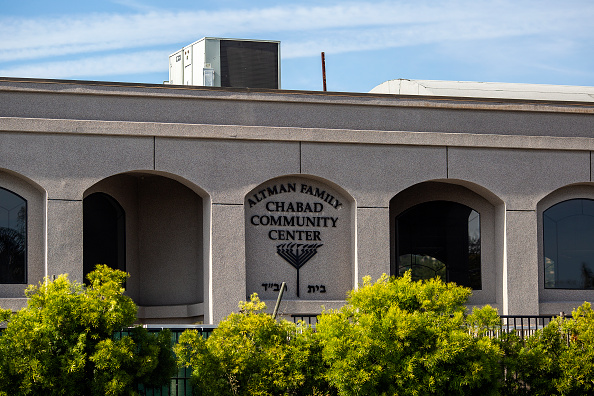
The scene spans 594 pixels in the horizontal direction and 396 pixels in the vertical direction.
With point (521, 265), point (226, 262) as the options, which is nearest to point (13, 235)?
point (226, 262)

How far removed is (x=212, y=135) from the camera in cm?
2233

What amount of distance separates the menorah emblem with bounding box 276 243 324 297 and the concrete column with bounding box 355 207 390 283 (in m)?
1.26

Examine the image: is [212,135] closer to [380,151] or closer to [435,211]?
[380,151]

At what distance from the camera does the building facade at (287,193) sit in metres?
21.6

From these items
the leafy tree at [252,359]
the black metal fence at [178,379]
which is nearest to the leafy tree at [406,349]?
the leafy tree at [252,359]

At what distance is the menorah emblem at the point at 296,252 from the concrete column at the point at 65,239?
505 centimetres

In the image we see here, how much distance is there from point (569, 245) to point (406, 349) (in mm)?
10731

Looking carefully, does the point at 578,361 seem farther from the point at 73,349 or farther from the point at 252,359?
the point at 73,349

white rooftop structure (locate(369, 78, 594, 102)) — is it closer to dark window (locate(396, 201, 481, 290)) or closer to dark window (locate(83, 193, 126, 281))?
dark window (locate(396, 201, 481, 290))

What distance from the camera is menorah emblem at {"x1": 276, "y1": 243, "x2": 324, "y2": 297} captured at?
75.5 feet

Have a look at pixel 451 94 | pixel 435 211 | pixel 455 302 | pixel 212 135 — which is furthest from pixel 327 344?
pixel 451 94

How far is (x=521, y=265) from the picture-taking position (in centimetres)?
2394

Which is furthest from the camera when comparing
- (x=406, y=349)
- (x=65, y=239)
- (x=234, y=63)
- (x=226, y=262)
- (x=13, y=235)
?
(x=234, y=63)

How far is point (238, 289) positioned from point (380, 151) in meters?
5.20
